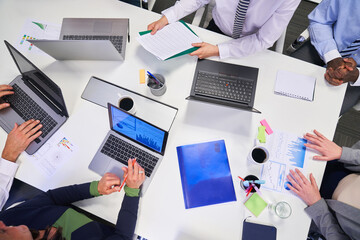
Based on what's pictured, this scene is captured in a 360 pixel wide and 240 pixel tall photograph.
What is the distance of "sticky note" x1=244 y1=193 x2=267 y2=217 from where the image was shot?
991mm

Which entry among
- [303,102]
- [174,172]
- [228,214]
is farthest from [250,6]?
[228,214]

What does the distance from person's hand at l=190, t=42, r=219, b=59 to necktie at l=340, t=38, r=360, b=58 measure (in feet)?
2.73

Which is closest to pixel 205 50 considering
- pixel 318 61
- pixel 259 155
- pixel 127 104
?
pixel 127 104

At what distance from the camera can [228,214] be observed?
100 cm

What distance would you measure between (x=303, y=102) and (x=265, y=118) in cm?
23

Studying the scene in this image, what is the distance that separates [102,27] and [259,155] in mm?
1117

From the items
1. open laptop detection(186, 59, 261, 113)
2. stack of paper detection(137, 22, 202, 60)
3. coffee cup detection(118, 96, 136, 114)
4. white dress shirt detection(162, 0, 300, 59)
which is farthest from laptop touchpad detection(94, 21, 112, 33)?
open laptop detection(186, 59, 261, 113)

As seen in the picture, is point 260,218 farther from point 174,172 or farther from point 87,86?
point 87,86

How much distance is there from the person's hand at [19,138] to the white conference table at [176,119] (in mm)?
48

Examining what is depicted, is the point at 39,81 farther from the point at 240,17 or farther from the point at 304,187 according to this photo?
the point at 304,187

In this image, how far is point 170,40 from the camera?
1.15m

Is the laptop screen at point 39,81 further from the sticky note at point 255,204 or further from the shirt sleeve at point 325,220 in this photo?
the shirt sleeve at point 325,220

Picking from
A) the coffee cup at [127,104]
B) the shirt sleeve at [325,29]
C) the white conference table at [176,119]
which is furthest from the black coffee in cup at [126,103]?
the shirt sleeve at [325,29]

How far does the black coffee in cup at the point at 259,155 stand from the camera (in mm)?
1003
